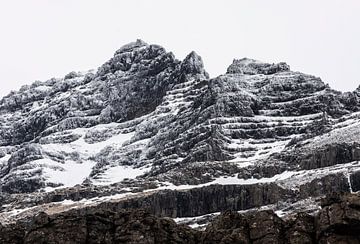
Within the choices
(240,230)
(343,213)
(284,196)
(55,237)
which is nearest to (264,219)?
(240,230)

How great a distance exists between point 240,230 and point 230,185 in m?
134

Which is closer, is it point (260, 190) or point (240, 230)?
point (240, 230)

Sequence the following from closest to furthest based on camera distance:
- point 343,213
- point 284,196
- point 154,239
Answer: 1. point 343,213
2. point 154,239
3. point 284,196

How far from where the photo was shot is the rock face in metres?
51.6

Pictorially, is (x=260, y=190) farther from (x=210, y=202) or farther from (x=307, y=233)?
(x=307, y=233)

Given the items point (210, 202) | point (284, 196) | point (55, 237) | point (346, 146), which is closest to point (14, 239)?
point (55, 237)

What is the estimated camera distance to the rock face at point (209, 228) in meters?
51.6

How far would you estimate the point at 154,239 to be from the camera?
5484 cm

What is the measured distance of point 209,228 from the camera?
55.6 meters

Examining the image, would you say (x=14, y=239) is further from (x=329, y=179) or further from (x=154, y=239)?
(x=329, y=179)

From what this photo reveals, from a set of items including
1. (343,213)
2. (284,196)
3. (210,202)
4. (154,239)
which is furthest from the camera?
(210,202)

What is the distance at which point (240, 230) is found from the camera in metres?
53.5

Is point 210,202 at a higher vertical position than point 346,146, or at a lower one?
lower

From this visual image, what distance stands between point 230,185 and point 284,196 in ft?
71.3
